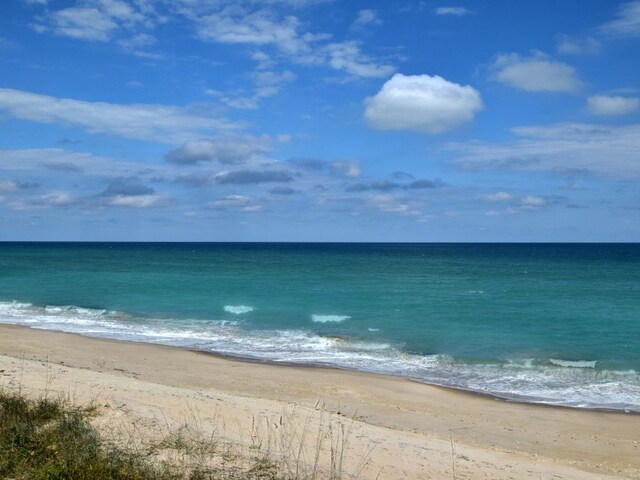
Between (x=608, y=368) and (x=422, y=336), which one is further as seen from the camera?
(x=422, y=336)

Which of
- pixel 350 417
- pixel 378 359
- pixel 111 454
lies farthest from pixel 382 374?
pixel 111 454

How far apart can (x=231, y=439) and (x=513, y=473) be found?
4.34 metres

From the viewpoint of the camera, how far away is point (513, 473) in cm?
916

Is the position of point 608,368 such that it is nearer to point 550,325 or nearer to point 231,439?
point 550,325

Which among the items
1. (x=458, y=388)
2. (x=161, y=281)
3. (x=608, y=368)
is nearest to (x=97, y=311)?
(x=161, y=281)

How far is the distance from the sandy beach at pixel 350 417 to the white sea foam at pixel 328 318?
9.46m

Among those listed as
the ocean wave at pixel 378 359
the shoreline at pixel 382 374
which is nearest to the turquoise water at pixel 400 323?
the ocean wave at pixel 378 359

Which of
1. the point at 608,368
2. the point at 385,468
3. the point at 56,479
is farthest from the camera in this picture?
the point at 608,368

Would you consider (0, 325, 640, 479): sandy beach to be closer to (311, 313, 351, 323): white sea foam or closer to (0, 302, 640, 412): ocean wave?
(0, 302, 640, 412): ocean wave

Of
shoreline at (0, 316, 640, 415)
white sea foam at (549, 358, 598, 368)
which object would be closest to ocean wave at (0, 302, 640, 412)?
white sea foam at (549, 358, 598, 368)

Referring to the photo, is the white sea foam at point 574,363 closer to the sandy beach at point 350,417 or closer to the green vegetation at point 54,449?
the sandy beach at point 350,417

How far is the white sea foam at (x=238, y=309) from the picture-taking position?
31.2 m

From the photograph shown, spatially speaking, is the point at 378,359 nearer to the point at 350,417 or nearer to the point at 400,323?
the point at 400,323

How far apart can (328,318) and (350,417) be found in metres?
16.1
